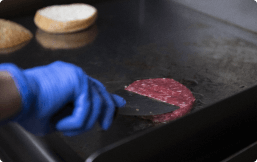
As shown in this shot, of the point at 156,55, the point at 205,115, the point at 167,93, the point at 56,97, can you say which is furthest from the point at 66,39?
the point at 205,115

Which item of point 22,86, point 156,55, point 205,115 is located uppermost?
point 22,86

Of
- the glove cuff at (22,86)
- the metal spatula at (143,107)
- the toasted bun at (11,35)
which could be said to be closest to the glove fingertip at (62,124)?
the glove cuff at (22,86)

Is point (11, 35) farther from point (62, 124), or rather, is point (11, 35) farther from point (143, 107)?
point (62, 124)

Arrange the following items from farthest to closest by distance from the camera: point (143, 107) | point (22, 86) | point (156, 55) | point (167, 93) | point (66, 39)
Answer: point (66, 39) < point (156, 55) < point (167, 93) < point (143, 107) < point (22, 86)

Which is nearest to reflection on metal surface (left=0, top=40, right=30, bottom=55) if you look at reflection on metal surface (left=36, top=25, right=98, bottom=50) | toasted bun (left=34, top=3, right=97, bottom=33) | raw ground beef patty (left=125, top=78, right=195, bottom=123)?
reflection on metal surface (left=36, top=25, right=98, bottom=50)

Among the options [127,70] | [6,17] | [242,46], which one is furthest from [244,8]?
[6,17]

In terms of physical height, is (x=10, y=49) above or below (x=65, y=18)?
below
